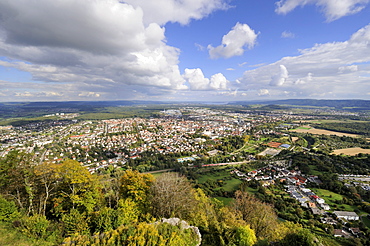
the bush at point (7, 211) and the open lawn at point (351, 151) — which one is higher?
the bush at point (7, 211)

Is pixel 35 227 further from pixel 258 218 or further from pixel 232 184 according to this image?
pixel 232 184

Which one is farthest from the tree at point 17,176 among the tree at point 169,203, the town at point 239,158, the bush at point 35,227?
the tree at point 169,203

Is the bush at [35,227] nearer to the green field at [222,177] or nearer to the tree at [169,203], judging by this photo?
the tree at [169,203]

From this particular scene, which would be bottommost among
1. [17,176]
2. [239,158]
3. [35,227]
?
[239,158]

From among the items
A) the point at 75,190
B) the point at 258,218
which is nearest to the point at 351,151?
the point at 258,218

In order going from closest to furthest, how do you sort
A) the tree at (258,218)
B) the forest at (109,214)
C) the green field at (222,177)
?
the forest at (109,214) → the tree at (258,218) → the green field at (222,177)

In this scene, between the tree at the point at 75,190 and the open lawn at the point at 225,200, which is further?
the open lawn at the point at 225,200

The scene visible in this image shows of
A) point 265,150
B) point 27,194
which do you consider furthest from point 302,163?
point 27,194

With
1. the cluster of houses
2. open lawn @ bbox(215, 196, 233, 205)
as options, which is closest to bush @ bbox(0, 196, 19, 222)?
open lawn @ bbox(215, 196, 233, 205)

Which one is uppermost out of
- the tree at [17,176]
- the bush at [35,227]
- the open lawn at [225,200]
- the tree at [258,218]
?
the tree at [17,176]

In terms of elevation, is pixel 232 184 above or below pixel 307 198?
below

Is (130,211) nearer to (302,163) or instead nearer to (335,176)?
(335,176)
